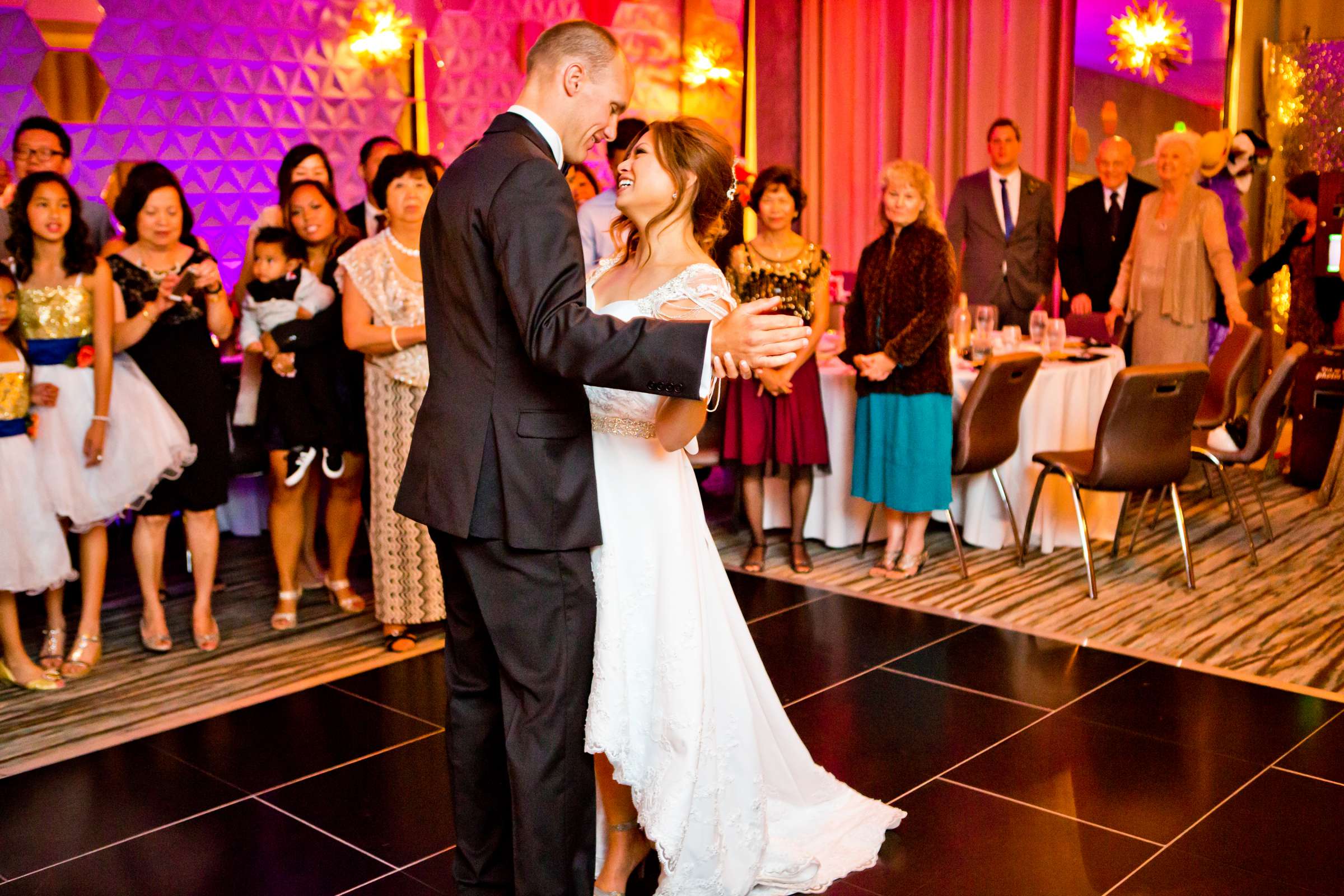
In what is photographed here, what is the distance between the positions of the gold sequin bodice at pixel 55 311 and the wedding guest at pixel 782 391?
7.94ft

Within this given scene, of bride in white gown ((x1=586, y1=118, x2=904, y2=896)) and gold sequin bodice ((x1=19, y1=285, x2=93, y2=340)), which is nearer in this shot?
bride in white gown ((x1=586, y1=118, x2=904, y2=896))

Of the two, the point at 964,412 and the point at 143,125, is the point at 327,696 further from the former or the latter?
the point at 143,125

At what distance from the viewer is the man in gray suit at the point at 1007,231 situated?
7.12 m

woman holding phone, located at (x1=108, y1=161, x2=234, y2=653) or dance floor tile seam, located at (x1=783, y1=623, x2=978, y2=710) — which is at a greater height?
woman holding phone, located at (x1=108, y1=161, x2=234, y2=653)

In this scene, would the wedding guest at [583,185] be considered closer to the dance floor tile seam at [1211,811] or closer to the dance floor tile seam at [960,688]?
the dance floor tile seam at [960,688]

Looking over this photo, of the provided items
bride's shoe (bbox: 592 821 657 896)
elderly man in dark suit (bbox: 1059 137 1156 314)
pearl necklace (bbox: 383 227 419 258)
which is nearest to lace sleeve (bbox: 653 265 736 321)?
bride's shoe (bbox: 592 821 657 896)

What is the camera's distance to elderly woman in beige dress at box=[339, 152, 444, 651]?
4.29 meters

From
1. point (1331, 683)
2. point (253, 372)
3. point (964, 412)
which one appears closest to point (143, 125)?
point (253, 372)

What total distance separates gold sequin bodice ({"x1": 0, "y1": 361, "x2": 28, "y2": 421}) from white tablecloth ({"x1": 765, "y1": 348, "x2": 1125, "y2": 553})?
320 cm

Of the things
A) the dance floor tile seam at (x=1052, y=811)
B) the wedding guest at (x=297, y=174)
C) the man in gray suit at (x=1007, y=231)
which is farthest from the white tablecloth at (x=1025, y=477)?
the dance floor tile seam at (x=1052, y=811)

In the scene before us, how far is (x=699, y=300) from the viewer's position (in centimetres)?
246

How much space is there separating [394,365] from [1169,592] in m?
3.15

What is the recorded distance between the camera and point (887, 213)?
5.06 metres

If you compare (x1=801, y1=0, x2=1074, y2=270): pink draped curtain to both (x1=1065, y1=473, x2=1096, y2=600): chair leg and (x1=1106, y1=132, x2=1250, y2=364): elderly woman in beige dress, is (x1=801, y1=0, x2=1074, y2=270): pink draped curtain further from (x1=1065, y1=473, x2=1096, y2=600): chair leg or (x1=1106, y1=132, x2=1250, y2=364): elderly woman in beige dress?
(x1=1065, y1=473, x2=1096, y2=600): chair leg
